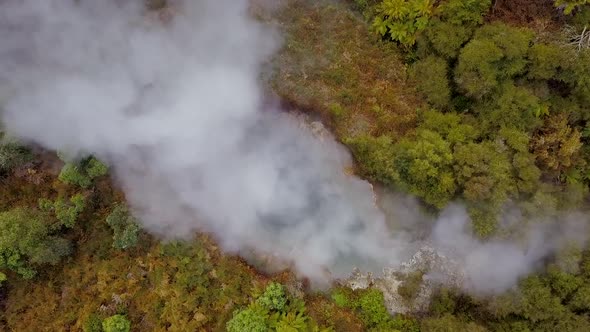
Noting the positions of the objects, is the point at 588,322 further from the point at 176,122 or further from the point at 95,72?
the point at 95,72

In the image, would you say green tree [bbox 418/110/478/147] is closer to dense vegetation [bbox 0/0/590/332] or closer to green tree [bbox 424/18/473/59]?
dense vegetation [bbox 0/0/590/332]

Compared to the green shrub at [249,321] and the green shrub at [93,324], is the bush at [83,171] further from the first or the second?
the green shrub at [249,321]

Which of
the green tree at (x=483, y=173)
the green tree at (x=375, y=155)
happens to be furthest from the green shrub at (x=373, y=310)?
the green tree at (x=483, y=173)

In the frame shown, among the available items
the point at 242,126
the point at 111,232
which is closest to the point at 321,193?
the point at 242,126

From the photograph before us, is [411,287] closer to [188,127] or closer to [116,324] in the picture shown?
[188,127]

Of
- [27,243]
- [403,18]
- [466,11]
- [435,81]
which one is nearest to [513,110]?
[435,81]
